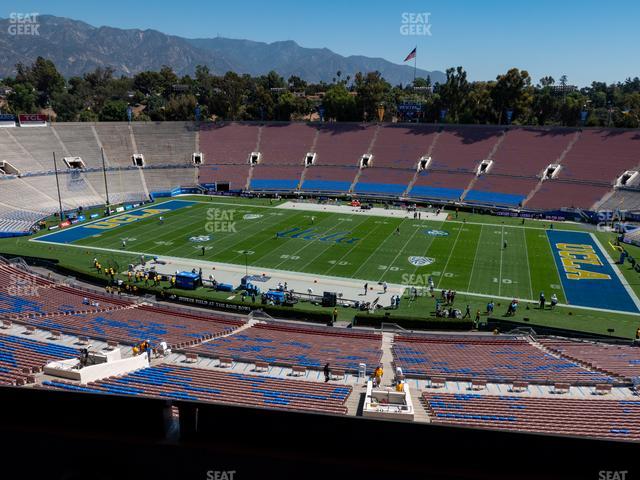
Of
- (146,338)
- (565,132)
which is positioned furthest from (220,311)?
(565,132)

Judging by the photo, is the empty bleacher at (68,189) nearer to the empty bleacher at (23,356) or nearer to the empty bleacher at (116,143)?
the empty bleacher at (116,143)

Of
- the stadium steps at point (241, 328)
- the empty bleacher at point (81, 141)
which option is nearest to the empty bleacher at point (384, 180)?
the empty bleacher at point (81, 141)

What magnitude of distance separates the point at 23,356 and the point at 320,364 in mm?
11756

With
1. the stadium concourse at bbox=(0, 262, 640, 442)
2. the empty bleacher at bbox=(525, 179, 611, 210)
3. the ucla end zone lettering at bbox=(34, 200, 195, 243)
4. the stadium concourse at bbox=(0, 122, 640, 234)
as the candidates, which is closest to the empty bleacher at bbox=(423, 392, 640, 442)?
the stadium concourse at bbox=(0, 262, 640, 442)

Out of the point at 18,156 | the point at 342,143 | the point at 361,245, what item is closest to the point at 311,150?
the point at 342,143

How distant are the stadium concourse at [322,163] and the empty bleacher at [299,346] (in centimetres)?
4195

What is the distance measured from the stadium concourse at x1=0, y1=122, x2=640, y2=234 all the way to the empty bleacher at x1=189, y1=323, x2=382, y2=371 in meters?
42.0

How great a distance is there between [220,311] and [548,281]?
26.3 m

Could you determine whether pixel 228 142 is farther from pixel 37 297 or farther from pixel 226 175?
pixel 37 297

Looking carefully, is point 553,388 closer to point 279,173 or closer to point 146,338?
point 146,338

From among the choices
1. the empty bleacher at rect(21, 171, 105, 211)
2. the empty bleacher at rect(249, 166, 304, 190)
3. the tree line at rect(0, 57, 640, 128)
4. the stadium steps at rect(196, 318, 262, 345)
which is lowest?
the stadium steps at rect(196, 318, 262, 345)

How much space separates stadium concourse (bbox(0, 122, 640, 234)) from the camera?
212 feet

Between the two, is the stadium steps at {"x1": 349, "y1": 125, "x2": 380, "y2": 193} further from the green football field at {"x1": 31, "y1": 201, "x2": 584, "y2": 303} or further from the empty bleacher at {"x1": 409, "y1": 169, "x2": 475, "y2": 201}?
the green football field at {"x1": 31, "y1": 201, "x2": 584, "y2": 303}

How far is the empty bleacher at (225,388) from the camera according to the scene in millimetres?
14594
